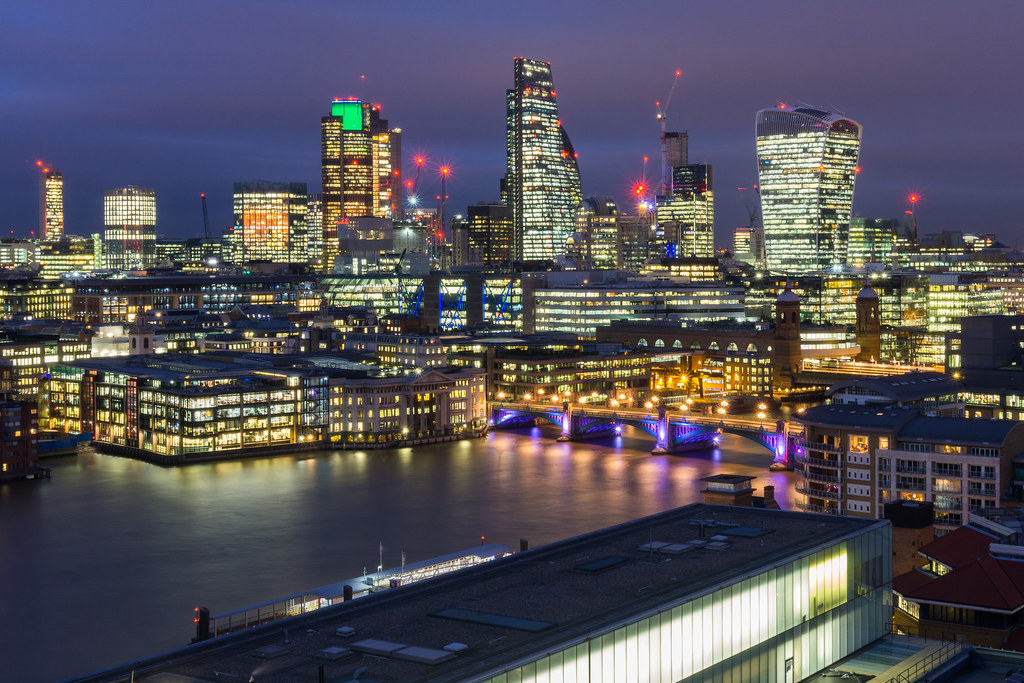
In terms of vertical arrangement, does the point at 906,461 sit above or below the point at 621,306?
below

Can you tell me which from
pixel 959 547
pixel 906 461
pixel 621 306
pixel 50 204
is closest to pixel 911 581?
pixel 959 547

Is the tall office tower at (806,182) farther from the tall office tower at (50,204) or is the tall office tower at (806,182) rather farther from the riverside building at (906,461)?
the tall office tower at (50,204)

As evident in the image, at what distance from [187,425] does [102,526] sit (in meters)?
11.6

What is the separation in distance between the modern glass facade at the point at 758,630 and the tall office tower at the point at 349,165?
12096 centimetres

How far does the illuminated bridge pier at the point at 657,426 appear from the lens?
3950 cm

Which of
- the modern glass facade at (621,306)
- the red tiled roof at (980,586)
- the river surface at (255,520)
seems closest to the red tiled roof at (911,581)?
the red tiled roof at (980,586)

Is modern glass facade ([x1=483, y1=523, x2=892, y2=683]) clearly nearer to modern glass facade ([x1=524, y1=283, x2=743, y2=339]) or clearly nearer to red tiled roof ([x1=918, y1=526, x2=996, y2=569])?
red tiled roof ([x1=918, y1=526, x2=996, y2=569])

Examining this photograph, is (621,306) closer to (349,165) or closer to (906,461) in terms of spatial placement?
(906,461)

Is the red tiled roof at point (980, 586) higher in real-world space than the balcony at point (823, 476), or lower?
higher

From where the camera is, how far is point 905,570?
835 inches

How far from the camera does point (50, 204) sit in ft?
534

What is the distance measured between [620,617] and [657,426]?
31114 mm

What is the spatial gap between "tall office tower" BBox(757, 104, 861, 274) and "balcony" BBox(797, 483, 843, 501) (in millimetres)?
71217

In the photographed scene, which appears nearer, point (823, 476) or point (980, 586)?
point (980, 586)
